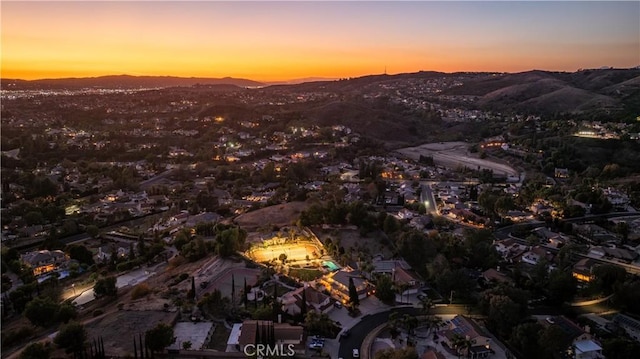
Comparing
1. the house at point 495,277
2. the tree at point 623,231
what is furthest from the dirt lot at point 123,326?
the tree at point 623,231

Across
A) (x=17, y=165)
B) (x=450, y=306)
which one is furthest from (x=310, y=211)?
(x=17, y=165)

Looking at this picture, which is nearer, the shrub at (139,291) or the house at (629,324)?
the house at (629,324)

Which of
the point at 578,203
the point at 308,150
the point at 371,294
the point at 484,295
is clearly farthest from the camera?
the point at 308,150

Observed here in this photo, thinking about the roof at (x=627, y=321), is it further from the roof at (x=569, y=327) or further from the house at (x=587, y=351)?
the house at (x=587, y=351)

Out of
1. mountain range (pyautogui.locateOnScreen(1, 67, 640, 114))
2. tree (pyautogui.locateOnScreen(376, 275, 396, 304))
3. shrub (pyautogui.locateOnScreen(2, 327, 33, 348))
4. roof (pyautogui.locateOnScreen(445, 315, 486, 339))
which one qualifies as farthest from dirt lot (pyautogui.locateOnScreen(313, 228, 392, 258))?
mountain range (pyautogui.locateOnScreen(1, 67, 640, 114))

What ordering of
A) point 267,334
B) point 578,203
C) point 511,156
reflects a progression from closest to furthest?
1. point 267,334
2. point 578,203
3. point 511,156

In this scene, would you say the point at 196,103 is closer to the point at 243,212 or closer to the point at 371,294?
the point at 243,212

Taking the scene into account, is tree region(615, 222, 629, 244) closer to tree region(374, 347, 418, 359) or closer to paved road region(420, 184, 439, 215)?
paved road region(420, 184, 439, 215)
